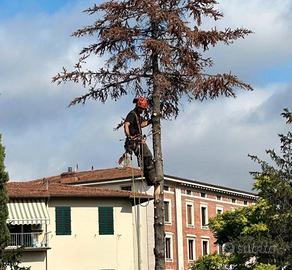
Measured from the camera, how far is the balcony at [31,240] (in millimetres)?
48503

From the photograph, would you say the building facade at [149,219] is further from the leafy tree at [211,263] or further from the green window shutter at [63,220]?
the leafy tree at [211,263]

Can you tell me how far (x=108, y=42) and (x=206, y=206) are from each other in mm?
54471

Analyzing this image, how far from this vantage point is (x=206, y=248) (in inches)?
2675

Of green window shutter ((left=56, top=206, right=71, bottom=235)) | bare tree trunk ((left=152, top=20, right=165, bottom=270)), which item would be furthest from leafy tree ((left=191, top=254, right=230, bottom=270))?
bare tree trunk ((left=152, top=20, right=165, bottom=270))

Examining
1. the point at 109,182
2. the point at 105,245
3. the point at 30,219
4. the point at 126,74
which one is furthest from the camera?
the point at 109,182

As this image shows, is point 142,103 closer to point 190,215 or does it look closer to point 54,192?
point 54,192

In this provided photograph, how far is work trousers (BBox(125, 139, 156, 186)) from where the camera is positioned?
13.5 meters

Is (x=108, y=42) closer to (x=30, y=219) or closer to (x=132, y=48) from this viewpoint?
(x=132, y=48)

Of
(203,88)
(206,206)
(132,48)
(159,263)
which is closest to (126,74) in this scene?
(132,48)

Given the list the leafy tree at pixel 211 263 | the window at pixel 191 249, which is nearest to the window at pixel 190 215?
the window at pixel 191 249

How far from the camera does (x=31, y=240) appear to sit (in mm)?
49219

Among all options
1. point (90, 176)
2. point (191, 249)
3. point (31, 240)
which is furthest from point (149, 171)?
point (191, 249)

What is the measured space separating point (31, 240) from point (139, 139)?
36883mm

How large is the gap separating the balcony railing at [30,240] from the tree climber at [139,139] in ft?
117
